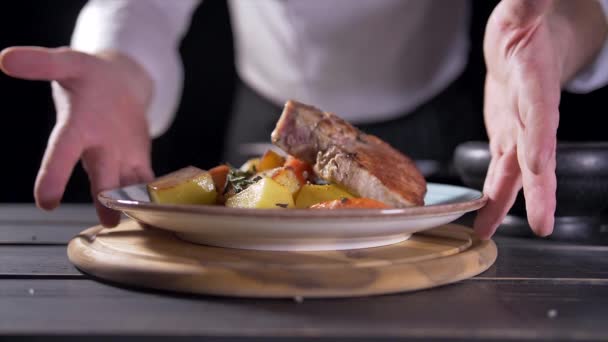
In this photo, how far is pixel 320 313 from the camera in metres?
0.83

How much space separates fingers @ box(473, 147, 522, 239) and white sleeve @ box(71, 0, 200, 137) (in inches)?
48.6

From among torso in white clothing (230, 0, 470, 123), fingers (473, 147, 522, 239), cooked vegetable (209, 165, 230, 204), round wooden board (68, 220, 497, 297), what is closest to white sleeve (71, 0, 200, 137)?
torso in white clothing (230, 0, 470, 123)

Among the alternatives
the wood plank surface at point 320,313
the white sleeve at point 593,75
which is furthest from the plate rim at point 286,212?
the white sleeve at point 593,75

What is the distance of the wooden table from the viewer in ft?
2.45

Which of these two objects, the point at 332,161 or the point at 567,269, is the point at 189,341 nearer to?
the point at 332,161

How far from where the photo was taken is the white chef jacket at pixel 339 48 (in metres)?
2.33

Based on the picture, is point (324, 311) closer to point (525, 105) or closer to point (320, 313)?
point (320, 313)

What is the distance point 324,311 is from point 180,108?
12.6 feet

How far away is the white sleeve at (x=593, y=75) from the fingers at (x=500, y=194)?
57 cm

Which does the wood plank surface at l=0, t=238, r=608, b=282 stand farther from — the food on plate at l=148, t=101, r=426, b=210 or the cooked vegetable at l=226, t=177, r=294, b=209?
the cooked vegetable at l=226, t=177, r=294, b=209

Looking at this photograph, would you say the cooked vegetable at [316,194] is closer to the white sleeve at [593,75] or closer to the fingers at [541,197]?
the fingers at [541,197]

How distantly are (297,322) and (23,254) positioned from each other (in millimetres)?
702

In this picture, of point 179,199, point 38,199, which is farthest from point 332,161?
point 38,199

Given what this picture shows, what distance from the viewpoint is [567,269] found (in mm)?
1120
